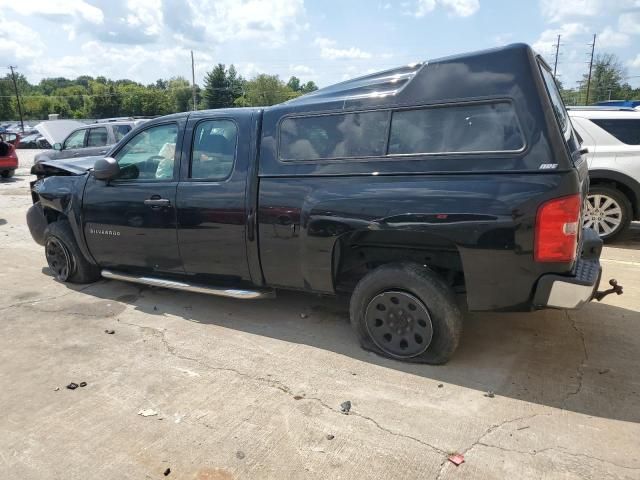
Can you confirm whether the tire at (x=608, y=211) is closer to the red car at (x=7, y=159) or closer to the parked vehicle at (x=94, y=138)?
the parked vehicle at (x=94, y=138)

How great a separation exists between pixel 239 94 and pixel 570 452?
9949 centimetres

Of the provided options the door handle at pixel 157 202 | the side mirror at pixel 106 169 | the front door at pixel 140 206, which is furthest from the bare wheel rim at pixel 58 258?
the door handle at pixel 157 202

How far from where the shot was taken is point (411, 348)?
3682mm

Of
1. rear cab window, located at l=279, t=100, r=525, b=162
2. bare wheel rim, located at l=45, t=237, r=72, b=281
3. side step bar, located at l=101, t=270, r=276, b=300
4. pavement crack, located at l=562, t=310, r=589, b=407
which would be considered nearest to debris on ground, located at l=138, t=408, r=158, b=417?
side step bar, located at l=101, t=270, r=276, b=300

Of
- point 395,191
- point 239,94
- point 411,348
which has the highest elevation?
point 239,94

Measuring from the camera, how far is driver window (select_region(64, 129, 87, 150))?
12.8 meters

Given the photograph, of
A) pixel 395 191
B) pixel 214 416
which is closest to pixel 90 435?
pixel 214 416

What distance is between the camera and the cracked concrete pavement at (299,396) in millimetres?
2701

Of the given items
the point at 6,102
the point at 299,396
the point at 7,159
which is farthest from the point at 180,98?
the point at 299,396

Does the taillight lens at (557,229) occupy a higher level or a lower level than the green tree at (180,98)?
lower

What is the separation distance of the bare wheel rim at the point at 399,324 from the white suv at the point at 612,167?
186 inches

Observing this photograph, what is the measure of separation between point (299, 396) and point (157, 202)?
7.54 ft

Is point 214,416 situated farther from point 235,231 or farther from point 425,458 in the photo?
point 235,231

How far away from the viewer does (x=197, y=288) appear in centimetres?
452
